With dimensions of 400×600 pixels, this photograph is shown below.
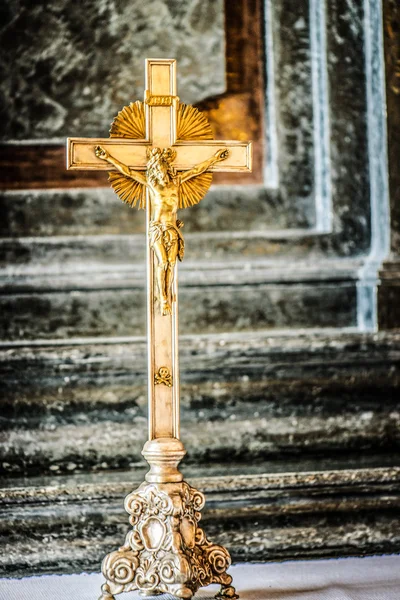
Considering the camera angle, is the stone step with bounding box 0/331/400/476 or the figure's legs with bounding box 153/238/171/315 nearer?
the figure's legs with bounding box 153/238/171/315

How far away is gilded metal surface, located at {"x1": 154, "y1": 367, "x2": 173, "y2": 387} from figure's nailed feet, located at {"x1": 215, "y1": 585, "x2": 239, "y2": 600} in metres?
0.71

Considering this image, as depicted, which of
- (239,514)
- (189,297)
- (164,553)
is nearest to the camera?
(164,553)

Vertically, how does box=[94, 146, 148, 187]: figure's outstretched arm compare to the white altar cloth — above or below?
above

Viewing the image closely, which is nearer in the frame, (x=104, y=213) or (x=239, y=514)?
(x=239, y=514)

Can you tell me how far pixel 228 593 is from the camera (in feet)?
9.14

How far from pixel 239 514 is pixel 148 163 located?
1536 millimetres

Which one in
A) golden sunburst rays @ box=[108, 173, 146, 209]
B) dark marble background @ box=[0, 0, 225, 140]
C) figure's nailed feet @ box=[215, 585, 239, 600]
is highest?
dark marble background @ box=[0, 0, 225, 140]

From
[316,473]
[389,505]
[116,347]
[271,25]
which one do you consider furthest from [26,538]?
[271,25]

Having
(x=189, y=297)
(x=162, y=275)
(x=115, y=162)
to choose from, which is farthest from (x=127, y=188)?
(x=189, y=297)

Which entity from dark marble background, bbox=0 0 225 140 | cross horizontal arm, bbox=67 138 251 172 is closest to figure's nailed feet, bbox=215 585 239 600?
cross horizontal arm, bbox=67 138 251 172

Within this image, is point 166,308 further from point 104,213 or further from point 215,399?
point 104,213

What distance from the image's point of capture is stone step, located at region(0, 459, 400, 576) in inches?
134

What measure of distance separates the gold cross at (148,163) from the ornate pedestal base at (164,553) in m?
0.22

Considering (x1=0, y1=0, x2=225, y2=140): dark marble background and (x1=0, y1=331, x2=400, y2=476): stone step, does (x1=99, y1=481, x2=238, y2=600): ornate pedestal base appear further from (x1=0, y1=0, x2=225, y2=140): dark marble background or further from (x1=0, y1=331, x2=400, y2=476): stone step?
(x1=0, y1=0, x2=225, y2=140): dark marble background
